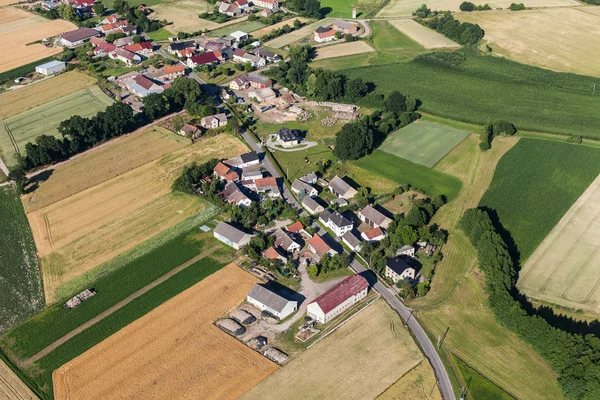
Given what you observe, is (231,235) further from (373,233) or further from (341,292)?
(373,233)

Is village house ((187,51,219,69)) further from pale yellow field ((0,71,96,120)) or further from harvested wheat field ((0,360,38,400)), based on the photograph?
harvested wheat field ((0,360,38,400))

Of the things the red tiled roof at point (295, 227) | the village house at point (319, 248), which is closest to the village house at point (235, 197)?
the red tiled roof at point (295, 227)

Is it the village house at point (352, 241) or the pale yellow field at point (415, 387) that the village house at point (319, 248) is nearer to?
the village house at point (352, 241)

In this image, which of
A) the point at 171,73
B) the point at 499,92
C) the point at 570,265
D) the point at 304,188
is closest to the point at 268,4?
the point at 171,73

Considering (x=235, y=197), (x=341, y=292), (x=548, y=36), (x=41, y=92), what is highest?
(x=548, y=36)

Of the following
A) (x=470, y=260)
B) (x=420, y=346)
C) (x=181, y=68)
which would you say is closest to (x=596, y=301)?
(x=470, y=260)

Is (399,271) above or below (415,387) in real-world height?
above

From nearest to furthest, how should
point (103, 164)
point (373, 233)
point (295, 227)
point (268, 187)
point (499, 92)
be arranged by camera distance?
1. point (373, 233)
2. point (295, 227)
3. point (268, 187)
4. point (103, 164)
5. point (499, 92)

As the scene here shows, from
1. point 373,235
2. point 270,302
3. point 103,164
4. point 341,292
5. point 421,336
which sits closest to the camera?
point 421,336
